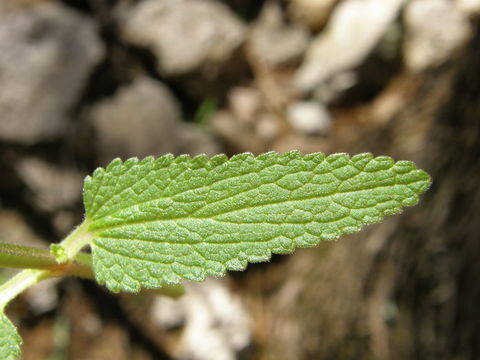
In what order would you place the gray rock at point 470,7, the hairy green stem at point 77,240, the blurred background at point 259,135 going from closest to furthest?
the hairy green stem at point 77,240, the blurred background at point 259,135, the gray rock at point 470,7

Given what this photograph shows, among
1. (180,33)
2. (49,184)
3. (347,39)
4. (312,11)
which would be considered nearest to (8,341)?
(49,184)

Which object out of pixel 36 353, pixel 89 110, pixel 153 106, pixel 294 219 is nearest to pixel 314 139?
pixel 153 106

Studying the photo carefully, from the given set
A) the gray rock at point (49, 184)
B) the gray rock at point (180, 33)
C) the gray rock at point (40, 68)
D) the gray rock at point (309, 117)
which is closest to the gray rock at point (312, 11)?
the gray rock at point (180, 33)

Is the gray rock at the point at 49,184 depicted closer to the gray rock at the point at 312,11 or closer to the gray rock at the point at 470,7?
the gray rock at the point at 312,11

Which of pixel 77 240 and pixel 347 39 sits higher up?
pixel 347 39

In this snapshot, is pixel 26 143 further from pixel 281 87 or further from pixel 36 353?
pixel 281 87

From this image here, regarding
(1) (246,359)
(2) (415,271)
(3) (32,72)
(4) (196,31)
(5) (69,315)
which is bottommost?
(1) (246,359)

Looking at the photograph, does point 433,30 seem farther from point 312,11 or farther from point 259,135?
point 259,135
